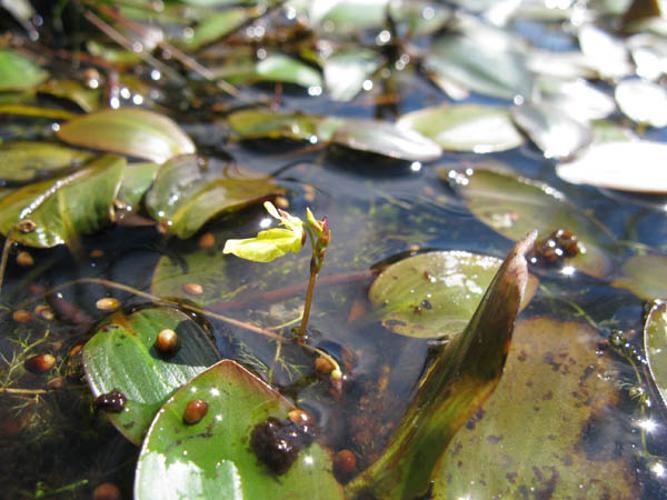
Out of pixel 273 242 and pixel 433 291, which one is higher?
pixel 273 242

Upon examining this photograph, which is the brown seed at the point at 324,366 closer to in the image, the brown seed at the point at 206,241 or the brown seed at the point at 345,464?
the brown seed at the point at 345,464

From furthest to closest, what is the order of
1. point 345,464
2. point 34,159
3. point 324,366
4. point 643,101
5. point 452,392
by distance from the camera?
point 643,101, point 34,159, point 324,366, point 345,464, point 452,392

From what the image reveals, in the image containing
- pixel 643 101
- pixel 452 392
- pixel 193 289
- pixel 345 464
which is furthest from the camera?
pixel 643 101

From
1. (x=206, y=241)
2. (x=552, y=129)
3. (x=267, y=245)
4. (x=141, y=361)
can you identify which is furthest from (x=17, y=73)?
(x=552, y=129)

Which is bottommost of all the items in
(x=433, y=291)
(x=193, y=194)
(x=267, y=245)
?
(x=433, y=291)

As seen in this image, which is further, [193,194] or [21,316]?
[193,194]

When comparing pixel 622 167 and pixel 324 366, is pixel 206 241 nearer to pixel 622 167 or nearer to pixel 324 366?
pixel 324 366

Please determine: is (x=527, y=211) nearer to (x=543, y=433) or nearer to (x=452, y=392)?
(x=543, y=433)
